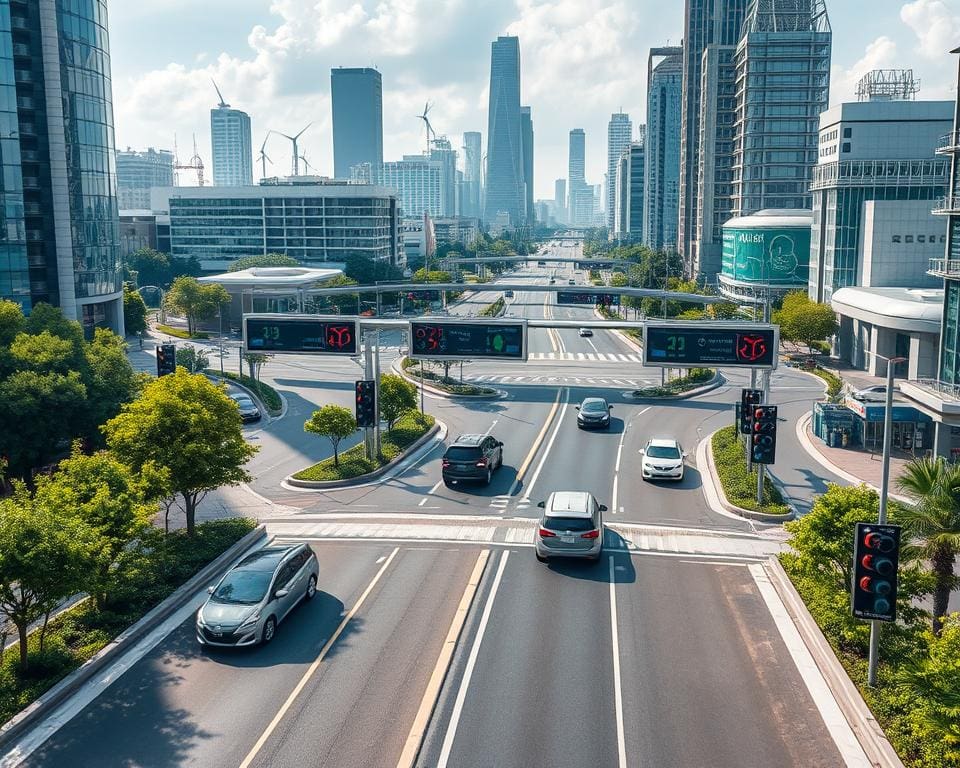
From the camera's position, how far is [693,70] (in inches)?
7274

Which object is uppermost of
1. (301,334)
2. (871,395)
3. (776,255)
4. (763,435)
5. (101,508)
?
(776,255)

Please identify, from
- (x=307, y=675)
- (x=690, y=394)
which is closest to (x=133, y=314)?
(x=690, y=394)

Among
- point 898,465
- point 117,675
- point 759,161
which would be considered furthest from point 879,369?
point 759,161

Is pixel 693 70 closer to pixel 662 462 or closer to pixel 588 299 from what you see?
pixel 588 299

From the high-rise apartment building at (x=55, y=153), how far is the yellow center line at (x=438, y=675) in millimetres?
57944

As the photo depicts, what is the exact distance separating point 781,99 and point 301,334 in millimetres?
103392

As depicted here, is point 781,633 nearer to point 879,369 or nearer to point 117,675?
point 117,675

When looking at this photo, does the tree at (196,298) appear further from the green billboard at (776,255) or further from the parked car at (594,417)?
the green billboard at (776,255)

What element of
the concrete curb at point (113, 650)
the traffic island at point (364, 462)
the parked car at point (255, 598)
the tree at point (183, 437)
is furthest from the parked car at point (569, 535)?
the traffic island at point (364, 462)

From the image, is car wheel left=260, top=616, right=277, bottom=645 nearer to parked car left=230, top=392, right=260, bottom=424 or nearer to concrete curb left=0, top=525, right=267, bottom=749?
concrete curb left=0, top=525, right=267, bottom=749

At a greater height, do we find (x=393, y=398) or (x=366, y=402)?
(x=366, y=402)

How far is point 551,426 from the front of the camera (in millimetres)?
48906

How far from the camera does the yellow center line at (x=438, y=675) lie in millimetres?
15438

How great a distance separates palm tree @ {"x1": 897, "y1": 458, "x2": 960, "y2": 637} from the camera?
18.5 metres
